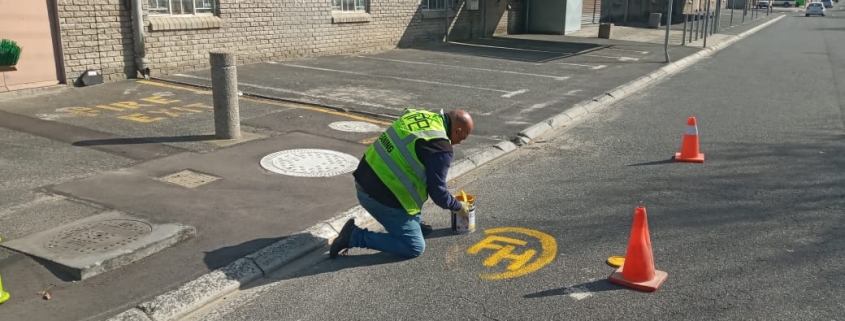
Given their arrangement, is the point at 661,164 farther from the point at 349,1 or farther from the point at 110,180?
the point at 349,1

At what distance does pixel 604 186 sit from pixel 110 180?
4.85 metres

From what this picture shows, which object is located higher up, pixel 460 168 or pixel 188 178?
pixel 188 178

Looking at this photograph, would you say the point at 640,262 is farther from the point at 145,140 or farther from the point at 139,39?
the point at 139,39

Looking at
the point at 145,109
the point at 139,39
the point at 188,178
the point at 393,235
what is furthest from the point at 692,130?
the point at 139,39

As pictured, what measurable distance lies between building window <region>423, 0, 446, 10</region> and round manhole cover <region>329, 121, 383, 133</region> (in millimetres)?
12419

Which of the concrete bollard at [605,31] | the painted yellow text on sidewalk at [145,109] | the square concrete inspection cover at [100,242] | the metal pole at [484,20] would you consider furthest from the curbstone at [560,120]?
the concrete bollard at [605,31]

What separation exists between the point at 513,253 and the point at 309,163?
9.56ft

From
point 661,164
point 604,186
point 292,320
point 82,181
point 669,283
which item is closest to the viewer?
point 292,320

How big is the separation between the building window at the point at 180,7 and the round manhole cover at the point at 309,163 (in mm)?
6349

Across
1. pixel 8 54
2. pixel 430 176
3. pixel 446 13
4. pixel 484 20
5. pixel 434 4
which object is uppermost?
pixel 434 4

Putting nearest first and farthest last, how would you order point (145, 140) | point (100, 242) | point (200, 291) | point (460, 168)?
point (200, 291)
point (100, 242)
point (460, 168)
point (145, 140)

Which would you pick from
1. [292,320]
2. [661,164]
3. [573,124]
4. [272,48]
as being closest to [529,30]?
[272,48]

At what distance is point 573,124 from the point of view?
10281mm

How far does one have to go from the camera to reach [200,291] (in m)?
4.32
